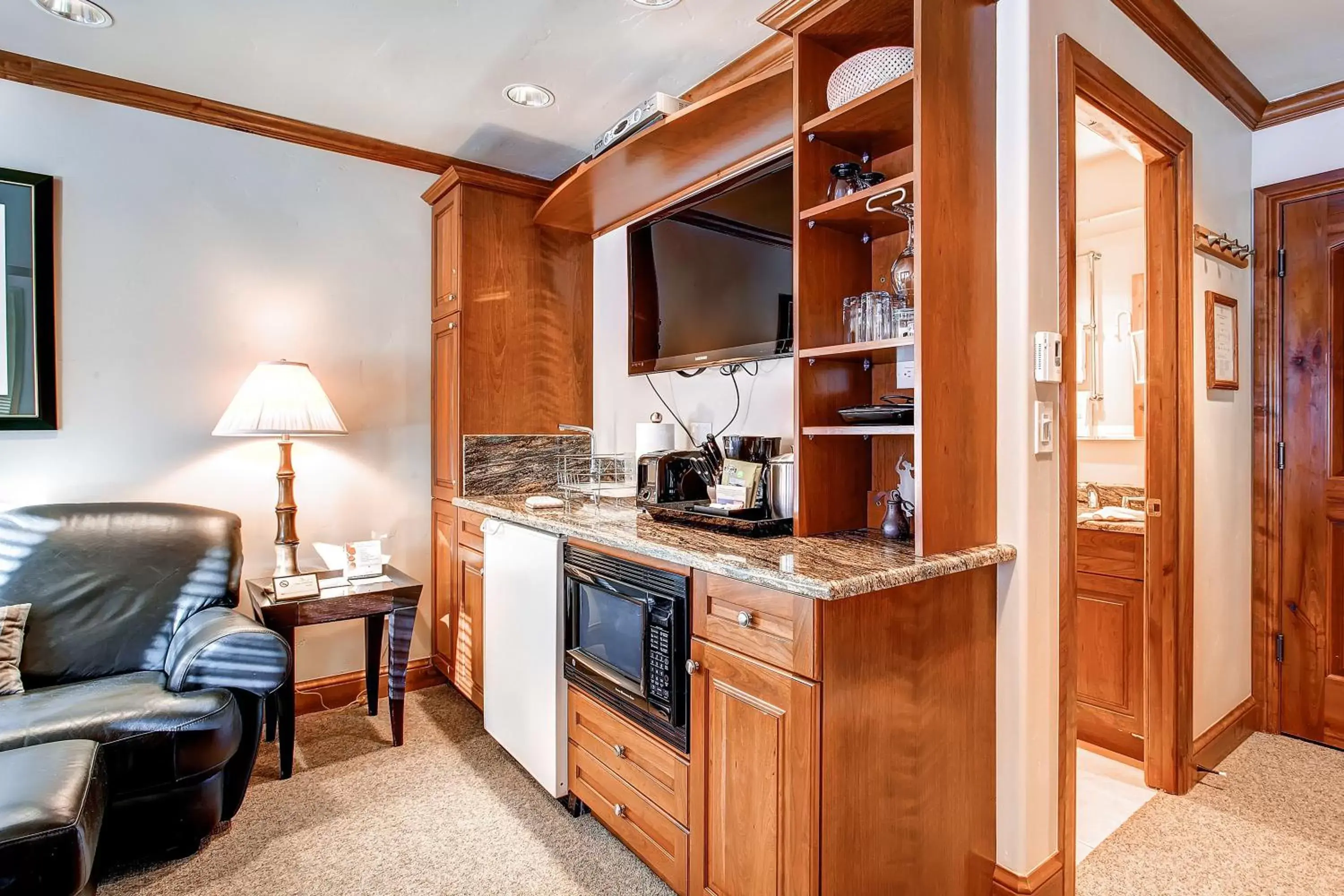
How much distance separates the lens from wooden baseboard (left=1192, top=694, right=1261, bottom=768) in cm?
231

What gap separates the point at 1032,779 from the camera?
164cm

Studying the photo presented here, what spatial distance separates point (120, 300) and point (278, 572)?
119 cm

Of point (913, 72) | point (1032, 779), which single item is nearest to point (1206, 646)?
point (1032, 779)

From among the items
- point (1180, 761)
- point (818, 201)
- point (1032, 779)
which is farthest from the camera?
point (1180, 761)

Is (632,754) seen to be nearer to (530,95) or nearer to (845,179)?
(845,179)

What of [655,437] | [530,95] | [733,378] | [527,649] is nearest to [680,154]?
[530,95]

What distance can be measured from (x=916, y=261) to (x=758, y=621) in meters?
0.85

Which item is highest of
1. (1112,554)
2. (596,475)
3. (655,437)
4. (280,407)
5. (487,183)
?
(487,183)

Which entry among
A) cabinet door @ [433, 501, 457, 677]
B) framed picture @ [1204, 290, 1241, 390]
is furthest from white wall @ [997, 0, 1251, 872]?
cabinet door @ [433, 501, 457, 677]

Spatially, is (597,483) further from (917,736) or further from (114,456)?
(114,456)

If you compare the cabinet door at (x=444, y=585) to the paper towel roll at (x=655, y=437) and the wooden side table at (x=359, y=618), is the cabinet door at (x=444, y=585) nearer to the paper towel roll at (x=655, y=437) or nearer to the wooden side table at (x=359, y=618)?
the wooden side table at (x=359, y=618)

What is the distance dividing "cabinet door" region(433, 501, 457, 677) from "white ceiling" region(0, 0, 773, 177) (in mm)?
1703

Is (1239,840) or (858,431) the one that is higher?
(858,431)

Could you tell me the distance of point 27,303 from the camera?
243 centimetres
